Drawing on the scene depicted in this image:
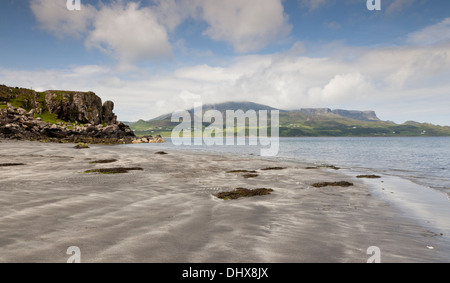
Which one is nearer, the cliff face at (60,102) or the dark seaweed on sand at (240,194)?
the dark seaweed on sand at (240,194)

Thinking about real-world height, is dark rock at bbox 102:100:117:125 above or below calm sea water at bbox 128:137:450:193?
above

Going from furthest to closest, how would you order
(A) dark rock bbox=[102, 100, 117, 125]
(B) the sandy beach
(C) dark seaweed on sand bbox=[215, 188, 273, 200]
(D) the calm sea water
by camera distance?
(A) dark rock bbox=[102, 100, 117, 125] < (D) the calm sea water < (C) dark seaweed on sand bbox=[215, 188, 273, 200] < (B) the sandy beach

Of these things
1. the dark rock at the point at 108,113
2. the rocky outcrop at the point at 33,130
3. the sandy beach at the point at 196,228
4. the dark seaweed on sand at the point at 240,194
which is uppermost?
the dark rock at the point at 108,113

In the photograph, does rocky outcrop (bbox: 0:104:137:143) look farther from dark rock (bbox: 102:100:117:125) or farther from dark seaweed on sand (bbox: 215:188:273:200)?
dark seaweed on sand (bbox: 215:188:273:200)

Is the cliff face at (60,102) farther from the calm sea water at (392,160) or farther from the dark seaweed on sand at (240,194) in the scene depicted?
the dark seaweed on sand at (240,194)

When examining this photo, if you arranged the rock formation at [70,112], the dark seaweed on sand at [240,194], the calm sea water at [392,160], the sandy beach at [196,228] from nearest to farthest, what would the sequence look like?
the sandy beach at [196,228], the dark seaweed on sand at [240,194], the calm sea water at [392,160], the rock formation at [70,112]

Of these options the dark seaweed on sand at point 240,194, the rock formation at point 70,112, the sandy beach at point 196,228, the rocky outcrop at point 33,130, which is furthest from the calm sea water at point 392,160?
the rock formation at point 70,112

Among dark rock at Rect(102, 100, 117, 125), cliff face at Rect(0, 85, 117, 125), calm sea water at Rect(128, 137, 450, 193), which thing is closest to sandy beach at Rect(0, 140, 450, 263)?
calm sea water at Rect(128, 137, 450, 193)

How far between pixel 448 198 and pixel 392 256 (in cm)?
1481

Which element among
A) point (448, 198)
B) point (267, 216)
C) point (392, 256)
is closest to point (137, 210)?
point (267, 216)

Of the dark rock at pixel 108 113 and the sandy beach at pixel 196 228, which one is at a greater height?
the dark rock at pixel 108 113

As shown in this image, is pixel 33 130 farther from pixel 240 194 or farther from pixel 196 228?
pixel 196 228
